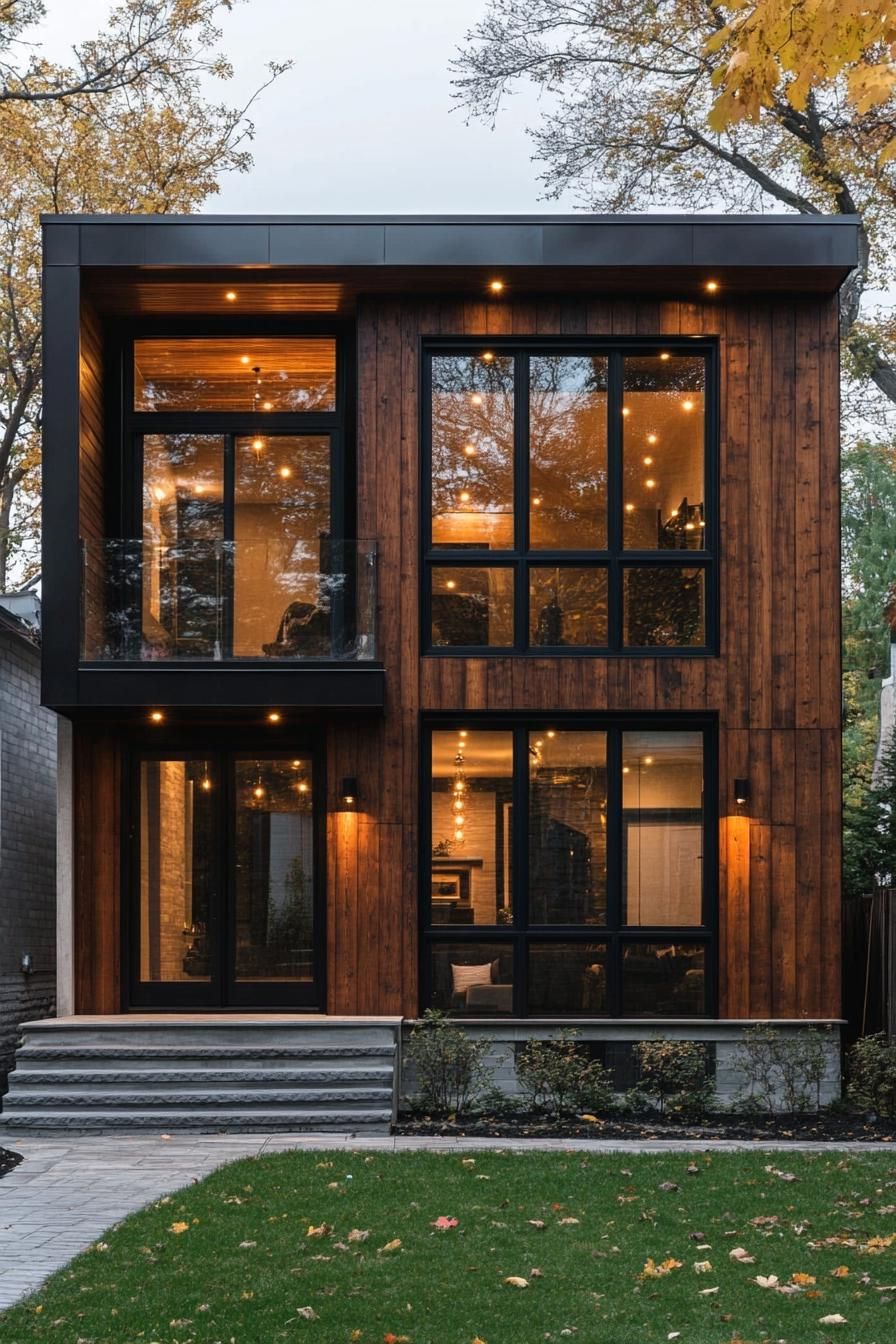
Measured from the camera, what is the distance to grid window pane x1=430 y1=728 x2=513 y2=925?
11445mm

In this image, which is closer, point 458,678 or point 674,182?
point 458,678

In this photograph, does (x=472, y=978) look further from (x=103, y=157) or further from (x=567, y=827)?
(x=103, y=157)

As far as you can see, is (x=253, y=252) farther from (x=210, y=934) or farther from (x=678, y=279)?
(x=210, y=934)

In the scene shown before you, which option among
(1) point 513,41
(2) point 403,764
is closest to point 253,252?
(2) point 403,764

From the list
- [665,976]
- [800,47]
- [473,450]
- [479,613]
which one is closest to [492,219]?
[473,450]

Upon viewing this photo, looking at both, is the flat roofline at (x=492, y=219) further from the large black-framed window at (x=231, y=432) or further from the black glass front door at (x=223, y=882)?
the black glass front door at (x=223, y=882)

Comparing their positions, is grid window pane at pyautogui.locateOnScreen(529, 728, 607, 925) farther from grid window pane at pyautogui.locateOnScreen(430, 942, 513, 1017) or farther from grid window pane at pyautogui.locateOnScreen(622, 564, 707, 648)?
grid window pane at pyautogui.locateOnScreen(622, 564, 707, 648)

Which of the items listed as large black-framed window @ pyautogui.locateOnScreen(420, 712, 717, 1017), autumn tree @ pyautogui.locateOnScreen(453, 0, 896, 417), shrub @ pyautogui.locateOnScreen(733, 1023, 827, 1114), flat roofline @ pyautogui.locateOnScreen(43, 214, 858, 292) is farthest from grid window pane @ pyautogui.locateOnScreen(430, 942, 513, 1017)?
autumn tree @ pyautogui.locateOnScreen(453, 0, 896, 417)

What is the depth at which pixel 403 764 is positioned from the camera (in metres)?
11.5

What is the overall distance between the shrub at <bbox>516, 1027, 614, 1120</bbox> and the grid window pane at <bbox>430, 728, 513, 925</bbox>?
1241 millimetres

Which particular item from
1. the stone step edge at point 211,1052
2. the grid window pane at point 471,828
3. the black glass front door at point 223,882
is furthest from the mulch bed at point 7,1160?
the grid window pane at point 471,828

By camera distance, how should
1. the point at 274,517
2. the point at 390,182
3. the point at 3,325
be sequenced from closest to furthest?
the point at 274,517, the point at 3,325, the point at 390,182

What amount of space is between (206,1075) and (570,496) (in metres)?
5.45

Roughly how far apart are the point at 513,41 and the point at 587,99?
4.20 ft
